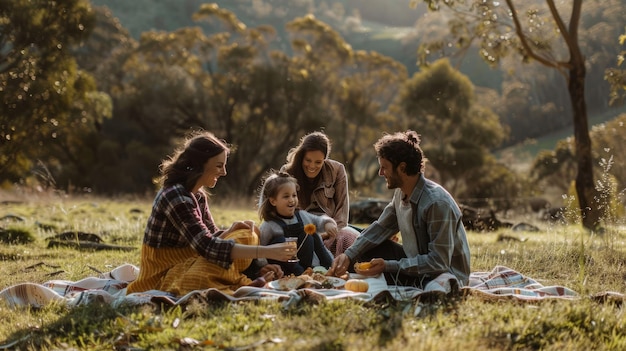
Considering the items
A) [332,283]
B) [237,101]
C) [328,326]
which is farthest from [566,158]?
[328,326]

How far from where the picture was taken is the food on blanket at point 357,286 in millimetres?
5590

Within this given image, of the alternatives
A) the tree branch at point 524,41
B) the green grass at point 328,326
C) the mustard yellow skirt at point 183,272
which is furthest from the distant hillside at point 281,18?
the green grass at point 328,326

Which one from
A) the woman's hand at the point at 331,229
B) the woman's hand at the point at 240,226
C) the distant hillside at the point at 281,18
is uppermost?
the distant hillside at the point at 281,18

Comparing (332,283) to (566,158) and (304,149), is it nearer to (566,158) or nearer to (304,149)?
(304,149)

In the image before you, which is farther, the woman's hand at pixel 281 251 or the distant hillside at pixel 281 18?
the distant hillside at pixel 281 18

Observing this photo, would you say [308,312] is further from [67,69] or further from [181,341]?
[67,69]

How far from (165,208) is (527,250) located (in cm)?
521

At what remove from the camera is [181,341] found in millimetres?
4234

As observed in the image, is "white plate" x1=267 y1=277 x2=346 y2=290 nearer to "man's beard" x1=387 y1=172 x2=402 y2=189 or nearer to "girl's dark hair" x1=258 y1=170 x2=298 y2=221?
"man's beard" x1=387 y1=172 x2=402 y2=189

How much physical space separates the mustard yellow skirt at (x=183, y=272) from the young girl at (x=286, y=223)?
0.71m

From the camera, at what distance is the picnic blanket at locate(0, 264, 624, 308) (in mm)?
5191

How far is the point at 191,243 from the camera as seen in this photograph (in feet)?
18.3

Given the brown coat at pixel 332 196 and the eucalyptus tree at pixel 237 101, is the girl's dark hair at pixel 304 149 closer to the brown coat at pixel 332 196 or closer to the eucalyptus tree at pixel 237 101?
the brown coat at pixel 332 196

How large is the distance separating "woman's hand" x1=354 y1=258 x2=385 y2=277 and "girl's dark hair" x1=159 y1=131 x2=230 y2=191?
1463 millimetres
